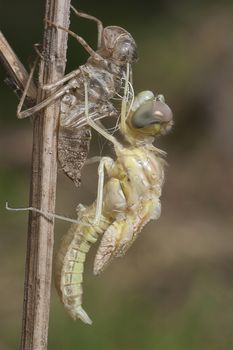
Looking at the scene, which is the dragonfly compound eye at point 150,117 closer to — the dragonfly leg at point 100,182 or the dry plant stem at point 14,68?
the dragonfly leg at point 100,182

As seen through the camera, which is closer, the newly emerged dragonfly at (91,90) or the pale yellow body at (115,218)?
the newly emerged dragonfly at (91,90)

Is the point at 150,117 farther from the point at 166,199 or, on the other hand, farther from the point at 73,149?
the point at 166,199

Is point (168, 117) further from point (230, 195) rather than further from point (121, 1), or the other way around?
point (121, 1)

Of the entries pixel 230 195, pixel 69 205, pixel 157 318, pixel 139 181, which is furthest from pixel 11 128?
pixel 139 181

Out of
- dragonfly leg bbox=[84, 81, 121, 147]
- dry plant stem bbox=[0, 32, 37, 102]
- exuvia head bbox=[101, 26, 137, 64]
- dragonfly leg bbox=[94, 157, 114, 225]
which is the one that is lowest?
dragonfly leg bbox=[94, 157, 114, 225]

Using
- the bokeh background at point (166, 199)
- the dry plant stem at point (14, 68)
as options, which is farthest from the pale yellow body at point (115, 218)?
the bokeh background at point (166, 199)

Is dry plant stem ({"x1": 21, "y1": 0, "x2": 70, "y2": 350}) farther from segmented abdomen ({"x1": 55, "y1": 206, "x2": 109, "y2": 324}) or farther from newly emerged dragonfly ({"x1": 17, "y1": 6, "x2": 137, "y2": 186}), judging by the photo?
segmented abdomen ({"x1": 55, "y1": 206, "x2": 109, "y2": 324})

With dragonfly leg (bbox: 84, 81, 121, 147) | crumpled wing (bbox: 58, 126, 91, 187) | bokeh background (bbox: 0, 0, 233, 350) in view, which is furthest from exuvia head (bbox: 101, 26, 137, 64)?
bokeh background (bbox: 0, 0, 233, 350)

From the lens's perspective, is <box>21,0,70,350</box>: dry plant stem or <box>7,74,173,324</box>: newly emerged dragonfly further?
<box>7,74,173,324</box>: newly emerged dragonfly
